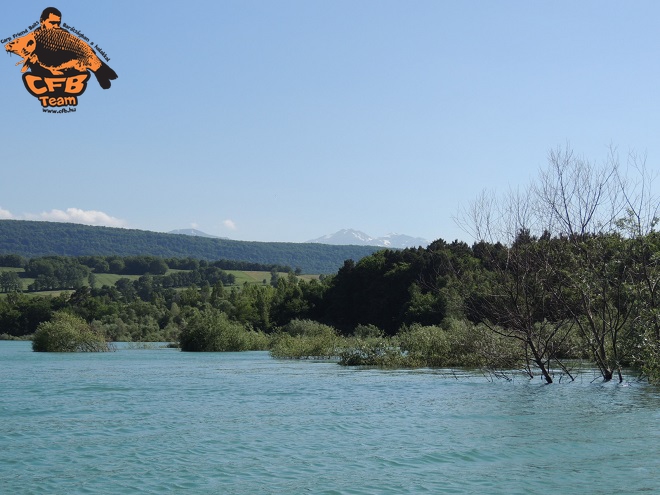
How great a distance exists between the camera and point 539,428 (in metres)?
22.3

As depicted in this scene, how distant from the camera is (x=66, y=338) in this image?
70.9 metres

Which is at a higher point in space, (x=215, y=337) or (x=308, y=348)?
(x=308, y=348)

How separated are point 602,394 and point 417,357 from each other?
18.2 meters

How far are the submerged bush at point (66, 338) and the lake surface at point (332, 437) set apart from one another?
34282 millimetres

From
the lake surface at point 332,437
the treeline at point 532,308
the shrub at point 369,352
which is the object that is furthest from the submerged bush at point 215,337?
the lake surface at point 332,437

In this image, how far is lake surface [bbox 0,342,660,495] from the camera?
623 inches

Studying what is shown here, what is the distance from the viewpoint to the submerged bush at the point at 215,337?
248ft

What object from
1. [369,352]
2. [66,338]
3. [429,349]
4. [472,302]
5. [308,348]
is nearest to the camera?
[472,302]

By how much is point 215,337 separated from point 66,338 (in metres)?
13.7

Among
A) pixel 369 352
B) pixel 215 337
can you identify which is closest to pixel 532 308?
pixel 369 352

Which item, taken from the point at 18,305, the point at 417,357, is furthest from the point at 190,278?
the point at 417,357

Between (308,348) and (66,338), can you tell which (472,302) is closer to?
(308,348)

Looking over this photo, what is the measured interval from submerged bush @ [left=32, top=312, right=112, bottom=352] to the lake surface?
34282mm

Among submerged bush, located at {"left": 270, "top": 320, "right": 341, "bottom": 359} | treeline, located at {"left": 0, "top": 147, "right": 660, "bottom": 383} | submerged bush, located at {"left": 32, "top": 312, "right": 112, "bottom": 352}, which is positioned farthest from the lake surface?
submerged bush, located at {"left": 32, "top": 312, "right": 112, "bottom": 352}
